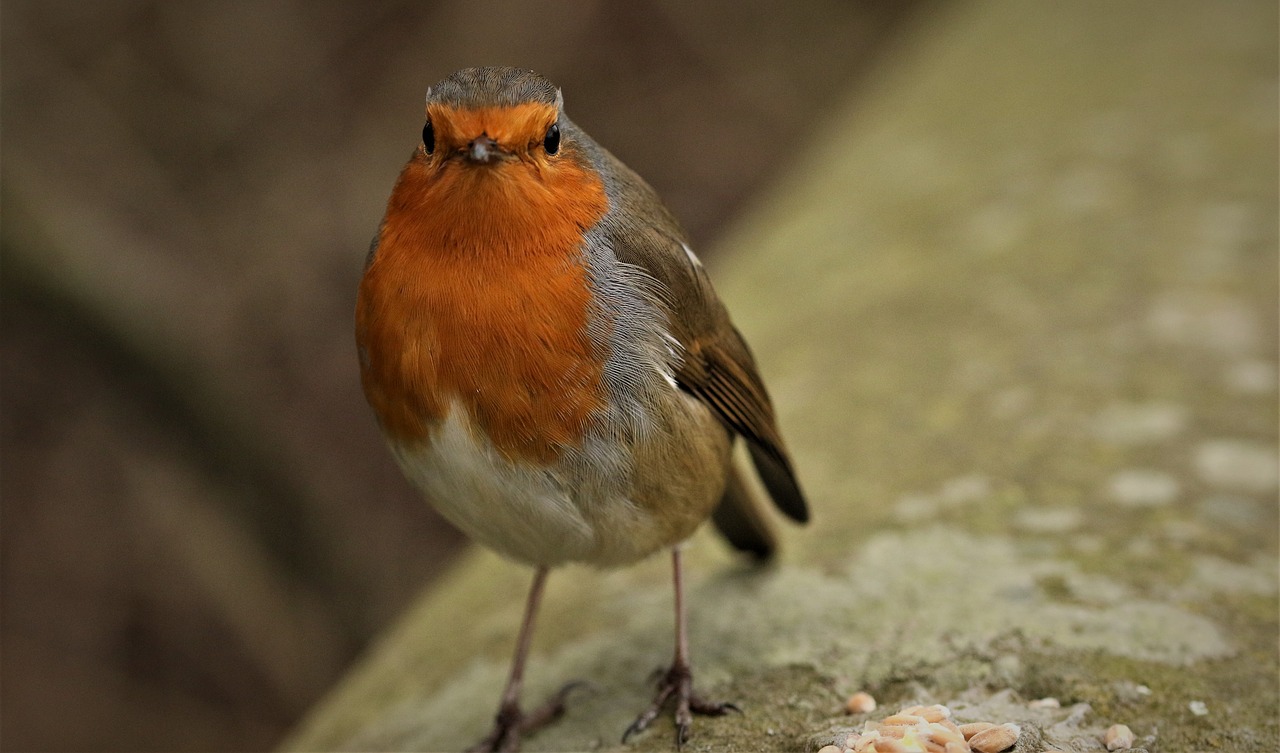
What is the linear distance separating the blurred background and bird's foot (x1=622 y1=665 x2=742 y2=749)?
361cm

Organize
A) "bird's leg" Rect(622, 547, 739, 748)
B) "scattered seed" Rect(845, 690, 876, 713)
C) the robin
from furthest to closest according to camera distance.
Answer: "bird's leg" Rect(622, 547, 739, 748)
"scattered seed" Rect(845, 690, 876, 713)
the robin

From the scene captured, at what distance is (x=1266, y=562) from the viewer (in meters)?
2.62

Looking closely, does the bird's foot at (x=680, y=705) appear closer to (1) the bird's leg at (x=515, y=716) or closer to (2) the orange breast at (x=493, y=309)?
(1) the bird's leg at (x=515, y=716)

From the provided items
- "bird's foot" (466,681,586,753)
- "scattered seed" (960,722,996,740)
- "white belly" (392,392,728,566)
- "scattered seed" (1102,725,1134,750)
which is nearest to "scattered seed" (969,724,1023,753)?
"scattered seed" (960,722,996,740)

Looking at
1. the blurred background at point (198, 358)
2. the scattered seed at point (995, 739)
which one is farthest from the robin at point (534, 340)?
the blurred background at point (198, 358)

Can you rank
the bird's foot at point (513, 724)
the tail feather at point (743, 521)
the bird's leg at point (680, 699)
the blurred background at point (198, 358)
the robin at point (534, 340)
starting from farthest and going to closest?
the blurred background at point (198, 358) → the tail feather at point (743, 521) → the bird's foot at point (513, 724) → the bird's leg at point (680, 699) → the robin at point (534, 340)

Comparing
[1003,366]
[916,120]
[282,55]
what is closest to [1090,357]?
[1003,366]

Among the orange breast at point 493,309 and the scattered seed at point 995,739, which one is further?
the orange breast at point 493,309

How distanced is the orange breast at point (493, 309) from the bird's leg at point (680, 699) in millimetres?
583

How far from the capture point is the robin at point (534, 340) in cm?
199

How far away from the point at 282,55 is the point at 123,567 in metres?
3.13

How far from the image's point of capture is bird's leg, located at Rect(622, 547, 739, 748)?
2.28 m

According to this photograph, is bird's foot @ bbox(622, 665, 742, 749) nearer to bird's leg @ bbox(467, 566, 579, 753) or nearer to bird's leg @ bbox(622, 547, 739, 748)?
bird's leg @ bbox(622, 547, 739, 748)

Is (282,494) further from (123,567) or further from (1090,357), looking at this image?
(1090,357)
